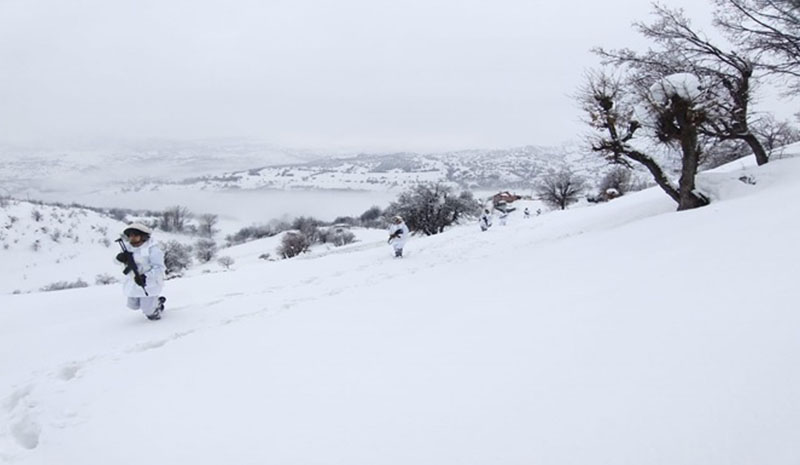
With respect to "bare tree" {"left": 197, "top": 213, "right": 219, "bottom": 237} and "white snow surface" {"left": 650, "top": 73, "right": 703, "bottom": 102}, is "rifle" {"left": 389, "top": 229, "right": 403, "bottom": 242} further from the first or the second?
"bare tree" {"left": 197, "top": 213, "right": 219, "bottom": 237}

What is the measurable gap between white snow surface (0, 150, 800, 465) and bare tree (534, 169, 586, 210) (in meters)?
56.3

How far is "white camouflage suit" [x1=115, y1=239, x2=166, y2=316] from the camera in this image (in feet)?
23.2

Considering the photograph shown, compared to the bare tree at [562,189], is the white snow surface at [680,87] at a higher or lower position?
higher

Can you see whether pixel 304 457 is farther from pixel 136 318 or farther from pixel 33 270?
pixel 33 270

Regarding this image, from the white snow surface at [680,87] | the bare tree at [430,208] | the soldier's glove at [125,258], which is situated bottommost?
the bare tree at [430,208]

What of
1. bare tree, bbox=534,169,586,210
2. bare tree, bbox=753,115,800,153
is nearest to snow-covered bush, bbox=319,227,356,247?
bare tree, bbox=534,169,586,210

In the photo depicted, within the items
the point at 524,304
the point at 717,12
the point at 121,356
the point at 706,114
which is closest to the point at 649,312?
the point at 524,304

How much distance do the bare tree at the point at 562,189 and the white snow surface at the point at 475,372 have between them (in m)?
56.3

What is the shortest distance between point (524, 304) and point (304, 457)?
3.22 metres

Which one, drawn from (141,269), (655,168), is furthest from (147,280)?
(655,168)

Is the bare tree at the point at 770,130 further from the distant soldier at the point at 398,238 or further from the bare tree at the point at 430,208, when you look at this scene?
the bare tree at the point at 430,208

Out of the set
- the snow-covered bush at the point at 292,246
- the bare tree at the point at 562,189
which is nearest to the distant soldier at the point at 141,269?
the snow-covered bush at the point at 292,246

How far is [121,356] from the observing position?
5.50 m

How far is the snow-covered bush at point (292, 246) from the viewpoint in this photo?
183 ft
